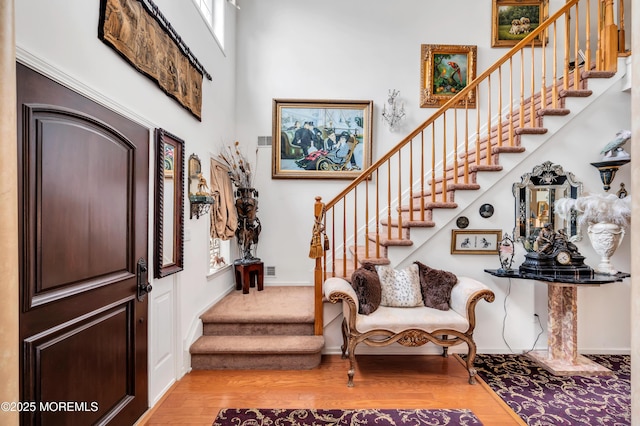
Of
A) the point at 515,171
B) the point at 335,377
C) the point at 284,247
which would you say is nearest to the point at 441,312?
the point at 335,377

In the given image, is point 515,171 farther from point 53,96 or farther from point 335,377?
point 53,96

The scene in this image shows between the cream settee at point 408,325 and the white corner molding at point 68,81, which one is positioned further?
the cream settee at point 408,325

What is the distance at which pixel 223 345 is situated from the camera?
111 inches

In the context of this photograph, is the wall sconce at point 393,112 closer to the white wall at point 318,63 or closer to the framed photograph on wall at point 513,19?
the white wall at point 318,63

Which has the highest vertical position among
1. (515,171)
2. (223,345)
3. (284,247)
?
(515,171)

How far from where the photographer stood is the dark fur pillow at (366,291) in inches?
106

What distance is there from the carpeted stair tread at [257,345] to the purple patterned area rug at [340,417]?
57 centimetres

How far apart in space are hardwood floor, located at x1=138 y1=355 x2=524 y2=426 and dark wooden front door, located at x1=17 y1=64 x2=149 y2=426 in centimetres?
38

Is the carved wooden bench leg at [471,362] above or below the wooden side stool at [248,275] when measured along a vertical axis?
below

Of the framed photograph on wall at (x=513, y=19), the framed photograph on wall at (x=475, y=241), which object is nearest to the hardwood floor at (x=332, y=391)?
the framed photograph on wall at (x=475, y=241)

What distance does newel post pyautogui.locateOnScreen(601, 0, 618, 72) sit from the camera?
10.2 feet

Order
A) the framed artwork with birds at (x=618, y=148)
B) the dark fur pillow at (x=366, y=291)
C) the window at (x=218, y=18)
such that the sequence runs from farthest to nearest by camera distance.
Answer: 1. the window at (x=218, y=18)
2. the framed artwork with birds at (x=618, y=148)
3. the dark fur pillow at (x=366, y=291)

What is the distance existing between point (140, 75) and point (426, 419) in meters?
3.15

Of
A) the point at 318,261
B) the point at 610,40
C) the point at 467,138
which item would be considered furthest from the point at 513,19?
the point at 318,261
